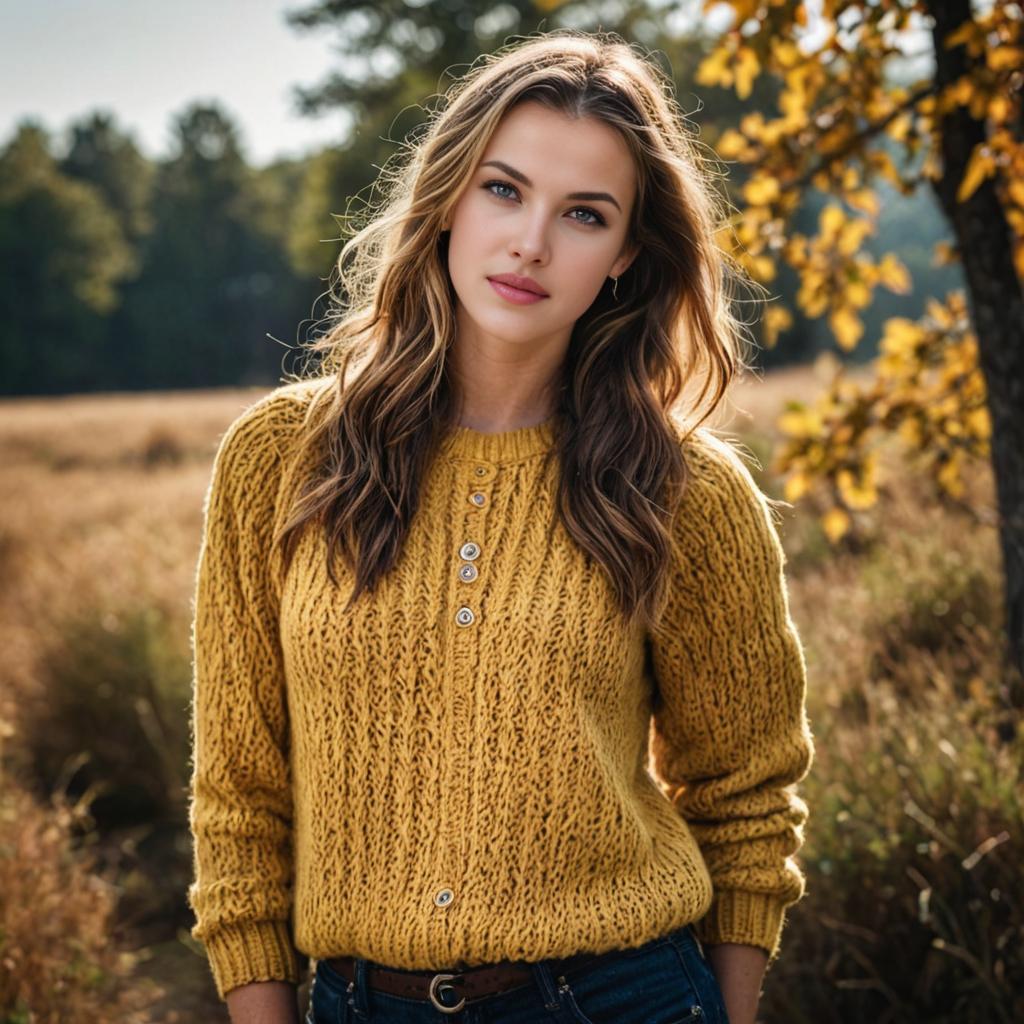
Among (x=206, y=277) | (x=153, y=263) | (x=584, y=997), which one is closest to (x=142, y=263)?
(x=153, y=263)

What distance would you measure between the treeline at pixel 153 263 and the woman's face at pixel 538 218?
3802 centimetres

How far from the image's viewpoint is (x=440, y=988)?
168 cm

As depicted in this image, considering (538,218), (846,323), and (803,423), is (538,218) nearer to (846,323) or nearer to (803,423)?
(803,423)

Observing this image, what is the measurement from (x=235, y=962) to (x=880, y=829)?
1.78m

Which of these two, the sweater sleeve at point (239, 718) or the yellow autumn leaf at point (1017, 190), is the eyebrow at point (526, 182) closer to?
the sweater sleeve at point (239, 718)

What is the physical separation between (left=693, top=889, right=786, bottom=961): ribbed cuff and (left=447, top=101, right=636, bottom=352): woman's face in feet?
3.45

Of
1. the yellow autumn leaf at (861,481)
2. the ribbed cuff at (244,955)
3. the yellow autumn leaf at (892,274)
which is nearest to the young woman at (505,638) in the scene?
the ribbed cuff at (244,955)

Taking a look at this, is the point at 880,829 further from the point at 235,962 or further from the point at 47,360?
the point at 47,360

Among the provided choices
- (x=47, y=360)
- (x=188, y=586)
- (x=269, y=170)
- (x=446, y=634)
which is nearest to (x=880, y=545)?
(x=188, y=586)

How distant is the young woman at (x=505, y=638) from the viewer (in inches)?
68.4

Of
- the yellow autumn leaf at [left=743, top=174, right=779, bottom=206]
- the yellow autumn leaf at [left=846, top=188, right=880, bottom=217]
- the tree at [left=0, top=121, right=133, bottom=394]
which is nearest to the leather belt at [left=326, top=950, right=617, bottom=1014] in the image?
the yellow autumn leaf at [left=743, top=174, right=779, bottom=206]

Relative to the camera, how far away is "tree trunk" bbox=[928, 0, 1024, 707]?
316 centimetres

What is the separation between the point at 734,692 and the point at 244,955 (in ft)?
3.03

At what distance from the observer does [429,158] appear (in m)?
1.98
